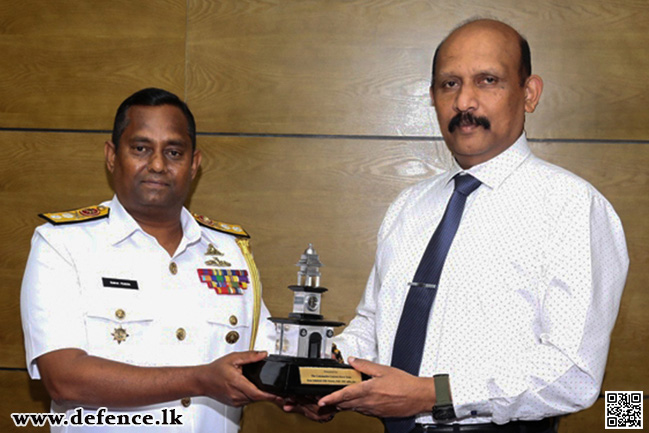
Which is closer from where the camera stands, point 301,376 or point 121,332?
point 301,376

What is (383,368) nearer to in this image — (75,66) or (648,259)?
(648,259)

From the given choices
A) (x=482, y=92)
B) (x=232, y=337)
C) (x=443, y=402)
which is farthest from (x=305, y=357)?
(x=482, y=92)

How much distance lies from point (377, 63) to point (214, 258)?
3.41 ft

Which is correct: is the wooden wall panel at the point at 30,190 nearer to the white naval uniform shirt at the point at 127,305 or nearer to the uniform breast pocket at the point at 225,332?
the white naval uniform shirt at the point at 127,305

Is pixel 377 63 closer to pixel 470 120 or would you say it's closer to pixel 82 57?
pixel 470 120

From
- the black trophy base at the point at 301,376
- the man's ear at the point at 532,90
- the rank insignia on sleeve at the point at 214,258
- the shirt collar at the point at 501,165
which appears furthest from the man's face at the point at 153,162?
the man's ear at the point at 532,90

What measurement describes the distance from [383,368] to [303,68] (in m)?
1.48

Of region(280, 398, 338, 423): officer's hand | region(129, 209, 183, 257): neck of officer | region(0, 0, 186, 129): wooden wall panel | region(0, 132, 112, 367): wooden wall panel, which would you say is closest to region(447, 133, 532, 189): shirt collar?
region(280, 398, 338, 423): officer's hand

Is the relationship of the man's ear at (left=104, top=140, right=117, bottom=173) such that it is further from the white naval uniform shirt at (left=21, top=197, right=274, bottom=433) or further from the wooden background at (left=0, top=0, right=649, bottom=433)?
the wooden background at (left=0, top=0, right=649, bottom=433)

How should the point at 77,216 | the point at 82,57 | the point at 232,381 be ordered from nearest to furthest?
the point at 232,381, the point at 77,216, the point at 82,57

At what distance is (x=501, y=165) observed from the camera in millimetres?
2178

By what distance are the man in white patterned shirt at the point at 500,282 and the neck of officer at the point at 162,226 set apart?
2.14 ft

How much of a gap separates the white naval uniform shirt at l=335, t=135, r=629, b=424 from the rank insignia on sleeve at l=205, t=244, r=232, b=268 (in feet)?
1.94

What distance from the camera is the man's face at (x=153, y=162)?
239 cm
